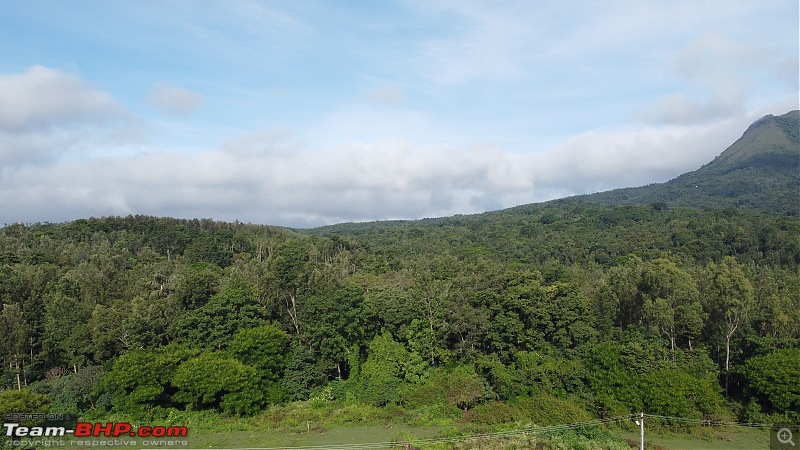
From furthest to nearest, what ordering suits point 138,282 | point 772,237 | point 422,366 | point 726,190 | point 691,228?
point 726,190
point 691,228
point 772,237
point 138,282
point 422,366

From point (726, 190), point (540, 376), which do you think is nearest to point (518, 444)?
point (540, 376)

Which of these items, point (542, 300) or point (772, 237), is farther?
point (772, 237)

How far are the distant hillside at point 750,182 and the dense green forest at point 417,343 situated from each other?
85341 mm

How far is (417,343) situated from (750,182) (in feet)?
495

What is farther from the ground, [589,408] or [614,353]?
[614,353]

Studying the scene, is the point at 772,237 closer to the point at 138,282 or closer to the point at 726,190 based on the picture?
the point at 138,282

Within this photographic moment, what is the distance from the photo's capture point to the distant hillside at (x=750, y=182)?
12256 cm

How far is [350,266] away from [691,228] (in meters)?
54.8

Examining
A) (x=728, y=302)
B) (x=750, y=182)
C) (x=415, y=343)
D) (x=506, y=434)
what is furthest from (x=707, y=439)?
(x=750, y=182)

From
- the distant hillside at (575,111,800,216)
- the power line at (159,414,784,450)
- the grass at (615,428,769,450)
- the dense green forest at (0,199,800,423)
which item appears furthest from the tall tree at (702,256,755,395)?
the distant hillside at (575,111,800,216)

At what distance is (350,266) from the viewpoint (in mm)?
66688

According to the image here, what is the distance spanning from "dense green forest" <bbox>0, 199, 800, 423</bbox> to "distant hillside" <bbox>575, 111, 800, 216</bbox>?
85.3 m

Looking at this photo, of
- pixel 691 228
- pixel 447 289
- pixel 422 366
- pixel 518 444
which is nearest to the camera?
pixel 518 444

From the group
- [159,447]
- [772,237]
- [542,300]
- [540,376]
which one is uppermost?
[772,237]
